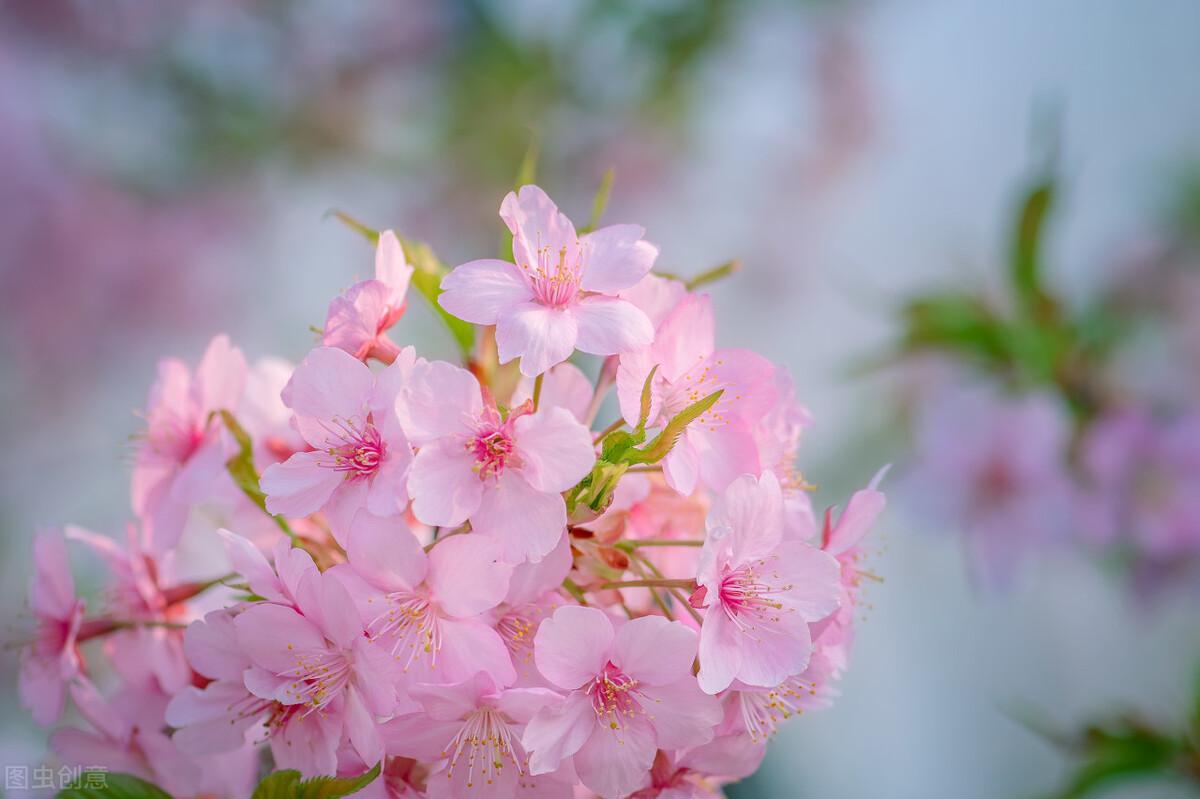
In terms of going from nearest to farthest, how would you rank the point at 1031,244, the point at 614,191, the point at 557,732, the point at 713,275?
the point at 557,732 < the point at 713,275 < the point at 1031,244 < the point at 614,191

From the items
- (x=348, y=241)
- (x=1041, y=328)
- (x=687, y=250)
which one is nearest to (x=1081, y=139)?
(x=687, y=250)

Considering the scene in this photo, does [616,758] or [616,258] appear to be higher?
[616,258]

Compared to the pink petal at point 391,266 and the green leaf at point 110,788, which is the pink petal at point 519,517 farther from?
the green leaf at point 110,788

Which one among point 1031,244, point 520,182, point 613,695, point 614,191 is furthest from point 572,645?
point 614,191

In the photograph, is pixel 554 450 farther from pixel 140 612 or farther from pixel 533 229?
pixel 140 612

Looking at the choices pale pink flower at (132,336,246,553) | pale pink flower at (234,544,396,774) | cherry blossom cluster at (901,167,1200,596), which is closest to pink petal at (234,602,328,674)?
pale pink flower at (234,544,396,774)

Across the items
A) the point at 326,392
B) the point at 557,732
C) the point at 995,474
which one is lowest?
the point at 995,474

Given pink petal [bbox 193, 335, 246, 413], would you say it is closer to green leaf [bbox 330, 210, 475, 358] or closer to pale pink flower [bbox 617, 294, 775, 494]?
green leaf [bbox 330, 210, 475, 358]
